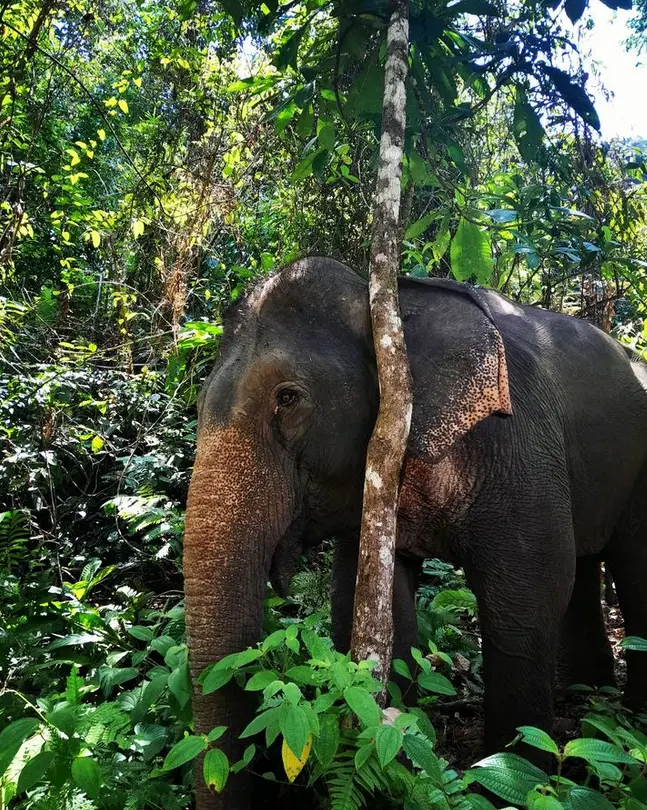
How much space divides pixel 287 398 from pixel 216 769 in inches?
51.0

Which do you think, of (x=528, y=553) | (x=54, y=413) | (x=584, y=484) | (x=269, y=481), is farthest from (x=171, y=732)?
(x=54, y=413)

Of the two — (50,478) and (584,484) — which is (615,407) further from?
(50,478)

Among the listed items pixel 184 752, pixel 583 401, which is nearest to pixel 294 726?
pixel 184 752

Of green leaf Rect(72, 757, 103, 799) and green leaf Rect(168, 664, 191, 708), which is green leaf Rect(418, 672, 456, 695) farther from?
green leaf Rect(72, 757, 103, 799)

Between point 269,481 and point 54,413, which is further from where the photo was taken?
point 54,413

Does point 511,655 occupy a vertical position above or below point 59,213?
below

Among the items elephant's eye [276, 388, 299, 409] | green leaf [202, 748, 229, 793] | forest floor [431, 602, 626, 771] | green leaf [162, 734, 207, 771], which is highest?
elephant's eye [276, 388, 299, 409]

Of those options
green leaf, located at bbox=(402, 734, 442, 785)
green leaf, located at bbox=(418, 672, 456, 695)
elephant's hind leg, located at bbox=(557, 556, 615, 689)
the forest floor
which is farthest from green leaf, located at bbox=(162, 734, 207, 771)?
A: elephant's hind leg, located at bbox=(557, 556, 615, 689)

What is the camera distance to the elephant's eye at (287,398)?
267 cm

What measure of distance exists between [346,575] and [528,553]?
93 centimetres

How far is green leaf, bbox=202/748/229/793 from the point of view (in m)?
1.92

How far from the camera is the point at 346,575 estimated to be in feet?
11.4

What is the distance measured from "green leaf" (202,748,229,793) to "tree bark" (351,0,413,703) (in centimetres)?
55

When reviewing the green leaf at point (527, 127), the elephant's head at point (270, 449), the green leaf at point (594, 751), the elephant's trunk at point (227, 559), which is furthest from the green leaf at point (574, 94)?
the green leaf at point (594, 751)
